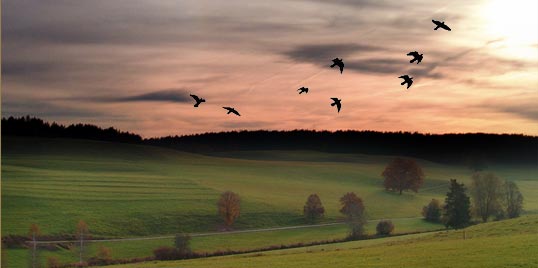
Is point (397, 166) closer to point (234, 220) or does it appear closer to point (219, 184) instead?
point (219, 184)

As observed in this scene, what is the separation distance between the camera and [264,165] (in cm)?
9638

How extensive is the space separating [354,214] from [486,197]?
1242cm

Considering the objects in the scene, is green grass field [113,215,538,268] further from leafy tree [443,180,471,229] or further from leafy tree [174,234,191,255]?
leafy tree [443,180,471,229]

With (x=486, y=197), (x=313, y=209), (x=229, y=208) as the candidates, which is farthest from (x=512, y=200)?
(x=229, y=208)

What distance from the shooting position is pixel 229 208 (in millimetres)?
64688

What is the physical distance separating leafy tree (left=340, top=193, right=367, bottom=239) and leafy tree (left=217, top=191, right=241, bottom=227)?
30.6 feet

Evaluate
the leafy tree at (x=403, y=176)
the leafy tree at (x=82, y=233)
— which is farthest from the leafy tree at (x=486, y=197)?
the leafy tree at (x=82, y=233)

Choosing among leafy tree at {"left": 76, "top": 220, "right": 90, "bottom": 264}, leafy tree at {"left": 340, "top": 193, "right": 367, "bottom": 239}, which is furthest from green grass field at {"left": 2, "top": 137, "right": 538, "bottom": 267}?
leafy tree at {"left": 340, "top": 193, "right": 367, "bottom": 239}

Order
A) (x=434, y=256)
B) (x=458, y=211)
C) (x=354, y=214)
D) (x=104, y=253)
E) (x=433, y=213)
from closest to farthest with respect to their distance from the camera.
→ 1. (x=434, y=256)
2. (x=104, y=253)
3. (x=458, y=211)
4. (x=354, y=214)
5. (x=433, y=213)

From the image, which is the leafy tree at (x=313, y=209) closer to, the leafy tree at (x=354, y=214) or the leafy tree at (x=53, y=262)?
the leafy tree at (x=354, y=214)

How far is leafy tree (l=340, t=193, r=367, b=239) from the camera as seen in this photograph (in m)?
55.8

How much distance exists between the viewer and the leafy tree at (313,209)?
212 feet

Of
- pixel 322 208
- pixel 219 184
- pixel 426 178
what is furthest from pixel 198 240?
pixel 426 178

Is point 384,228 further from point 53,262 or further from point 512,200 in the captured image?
point 53,262
